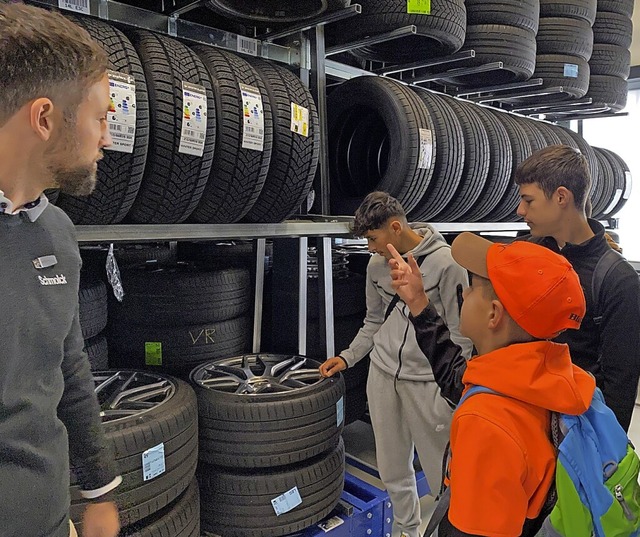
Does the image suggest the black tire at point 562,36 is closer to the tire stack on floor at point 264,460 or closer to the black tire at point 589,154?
the black tire at point 589,154

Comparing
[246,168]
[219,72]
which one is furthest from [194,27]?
[246,168]

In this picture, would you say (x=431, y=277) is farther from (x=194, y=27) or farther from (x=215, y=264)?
(x=194, y=27)

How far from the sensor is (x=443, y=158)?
3133 mm

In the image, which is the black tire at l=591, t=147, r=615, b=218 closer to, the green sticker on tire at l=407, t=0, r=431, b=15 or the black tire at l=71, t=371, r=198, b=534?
the green sticker on tire at l=407, t=0, r=431, b=15

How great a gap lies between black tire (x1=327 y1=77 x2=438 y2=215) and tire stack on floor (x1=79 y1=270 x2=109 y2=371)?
5.14ft

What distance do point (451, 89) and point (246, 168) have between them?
2730 mm

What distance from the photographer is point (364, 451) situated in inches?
147

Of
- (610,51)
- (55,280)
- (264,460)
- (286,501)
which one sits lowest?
(286,501)

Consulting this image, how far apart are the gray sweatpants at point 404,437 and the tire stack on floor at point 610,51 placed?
3.74 meters

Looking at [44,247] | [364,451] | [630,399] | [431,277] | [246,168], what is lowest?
[364,451]

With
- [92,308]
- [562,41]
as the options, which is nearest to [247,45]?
[92,308]

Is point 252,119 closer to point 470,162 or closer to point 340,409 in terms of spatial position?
point 340,409

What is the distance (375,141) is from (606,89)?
2.67 meters

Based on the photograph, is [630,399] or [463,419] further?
[630,399]
